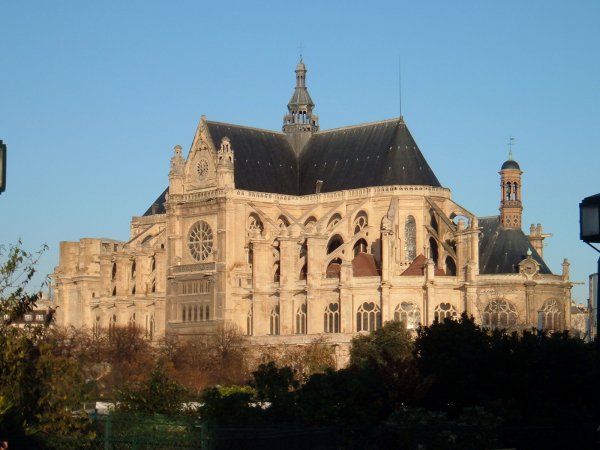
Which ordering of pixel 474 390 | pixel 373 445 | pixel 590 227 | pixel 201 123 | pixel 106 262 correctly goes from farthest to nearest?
pixel 106 262, pixel 201 123, pixel 474 390, pixel 373 445, pixel 590 227

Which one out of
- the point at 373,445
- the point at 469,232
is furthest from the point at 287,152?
the point at 373,445

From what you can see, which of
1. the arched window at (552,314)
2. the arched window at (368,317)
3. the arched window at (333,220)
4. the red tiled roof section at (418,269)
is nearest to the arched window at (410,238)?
the red tiled roof section at (418,269)

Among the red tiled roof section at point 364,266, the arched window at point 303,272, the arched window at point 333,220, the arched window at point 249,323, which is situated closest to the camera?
the red tiled roof section at point 364,266

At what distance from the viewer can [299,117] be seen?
120 meters

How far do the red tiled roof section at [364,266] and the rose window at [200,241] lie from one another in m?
12.6

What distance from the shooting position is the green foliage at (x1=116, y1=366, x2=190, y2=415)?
37.1 metres

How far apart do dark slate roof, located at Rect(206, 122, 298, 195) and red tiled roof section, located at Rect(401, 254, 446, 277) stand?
16.2 meters

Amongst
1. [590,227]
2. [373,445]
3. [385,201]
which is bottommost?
[373,445]

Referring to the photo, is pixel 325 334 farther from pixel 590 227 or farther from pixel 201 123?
pixel 590 227

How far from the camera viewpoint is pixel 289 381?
130ft

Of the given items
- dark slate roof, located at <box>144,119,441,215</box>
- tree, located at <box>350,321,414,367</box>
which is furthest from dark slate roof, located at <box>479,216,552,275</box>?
tree, located at <box>350,321,414,367</box>

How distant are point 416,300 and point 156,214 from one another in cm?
3407

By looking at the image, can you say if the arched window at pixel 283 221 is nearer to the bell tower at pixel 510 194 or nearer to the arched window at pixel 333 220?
the arched window at pixel 333 220

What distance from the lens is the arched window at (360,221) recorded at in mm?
104713
